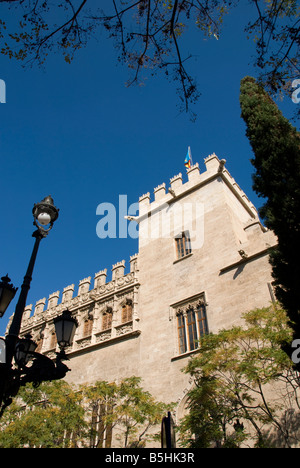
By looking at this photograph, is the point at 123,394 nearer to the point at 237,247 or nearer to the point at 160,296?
the point at 160,296

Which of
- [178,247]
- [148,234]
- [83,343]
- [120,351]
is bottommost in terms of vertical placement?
[120,351]

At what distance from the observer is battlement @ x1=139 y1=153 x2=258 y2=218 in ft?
60.1

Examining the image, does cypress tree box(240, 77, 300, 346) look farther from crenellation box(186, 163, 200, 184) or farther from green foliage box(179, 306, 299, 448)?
crenellation box(186, 163, 200, 184)

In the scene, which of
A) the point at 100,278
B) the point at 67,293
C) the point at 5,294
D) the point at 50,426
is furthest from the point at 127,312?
the point at 5,294

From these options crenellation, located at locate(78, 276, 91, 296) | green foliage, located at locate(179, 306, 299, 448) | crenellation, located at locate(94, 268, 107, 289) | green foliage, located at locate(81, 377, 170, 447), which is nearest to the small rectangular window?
crenellation, located at locate(94, 268, 107, 289)

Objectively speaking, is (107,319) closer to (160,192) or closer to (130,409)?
(130,409)

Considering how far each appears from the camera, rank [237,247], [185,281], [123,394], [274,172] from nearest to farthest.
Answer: [274,172] < [123,394] < [237,247] < [185,281]

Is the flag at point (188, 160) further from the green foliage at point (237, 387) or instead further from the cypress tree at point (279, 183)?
the green foliage at point (237, 387)

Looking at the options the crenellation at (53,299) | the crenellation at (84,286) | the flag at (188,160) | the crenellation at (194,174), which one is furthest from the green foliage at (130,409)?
the flag at (188,160)

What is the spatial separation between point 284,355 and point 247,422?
11.1ft

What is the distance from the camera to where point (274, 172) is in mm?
8094

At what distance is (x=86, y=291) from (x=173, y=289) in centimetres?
688

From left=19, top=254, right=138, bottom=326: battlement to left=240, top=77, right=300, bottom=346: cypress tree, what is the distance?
35.5ft

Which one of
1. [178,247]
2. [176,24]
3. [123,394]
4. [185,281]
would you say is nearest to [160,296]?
[185,281]
